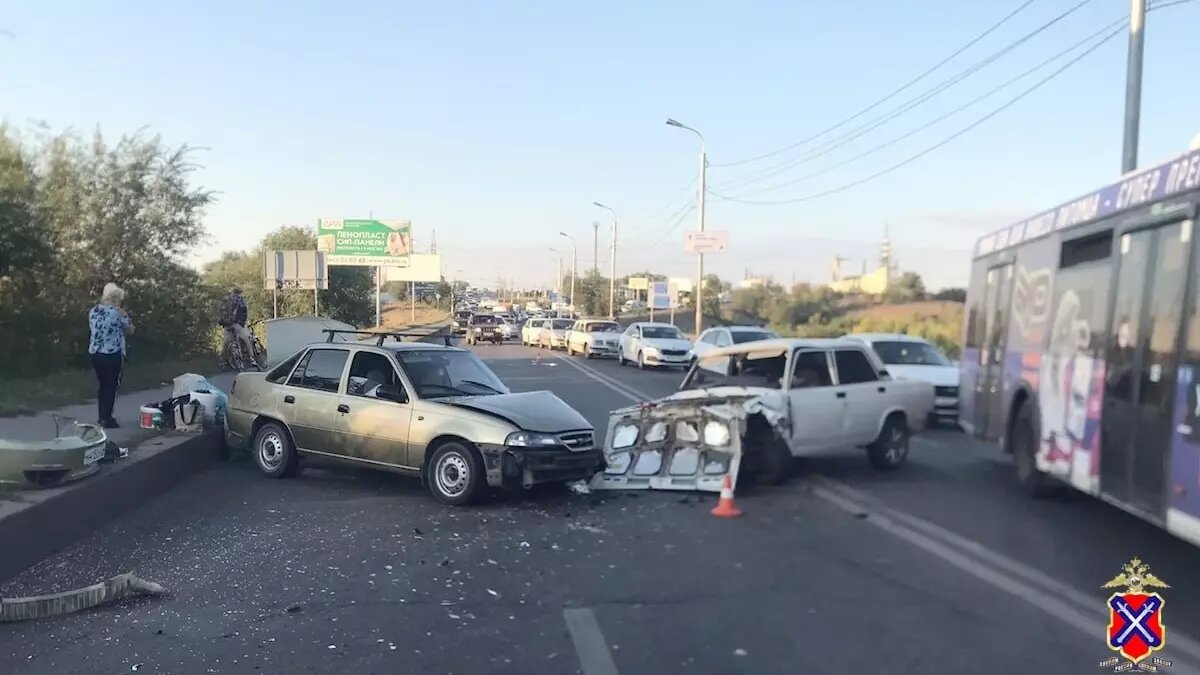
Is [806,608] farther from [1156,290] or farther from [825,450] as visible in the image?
[825,450]

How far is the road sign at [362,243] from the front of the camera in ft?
184

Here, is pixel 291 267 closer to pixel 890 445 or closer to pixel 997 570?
pixel 890 445

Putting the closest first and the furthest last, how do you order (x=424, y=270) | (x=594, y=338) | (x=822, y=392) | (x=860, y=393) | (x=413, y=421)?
(x=413, y=421) < (x=822, y=392) < (x=860, y=393) < (x=594, y=338) < (x=424, y=270)

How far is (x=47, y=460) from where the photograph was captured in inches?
308

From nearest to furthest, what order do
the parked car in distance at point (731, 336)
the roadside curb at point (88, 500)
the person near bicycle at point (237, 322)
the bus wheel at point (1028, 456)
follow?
the roadside curb at point (88, 500), the bus wheel at point (1028, 456), the person near bicycle at point (237, 322), the parked car in distance at point (731, 336)

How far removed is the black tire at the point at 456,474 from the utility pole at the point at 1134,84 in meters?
12.3

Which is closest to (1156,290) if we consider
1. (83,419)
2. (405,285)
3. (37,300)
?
(83,419)

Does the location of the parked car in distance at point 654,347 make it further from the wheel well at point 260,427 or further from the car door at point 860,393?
the wheel well at point 260,427

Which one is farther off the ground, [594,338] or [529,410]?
[529,410]

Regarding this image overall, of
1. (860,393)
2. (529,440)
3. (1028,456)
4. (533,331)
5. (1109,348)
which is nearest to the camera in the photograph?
(1109,348)

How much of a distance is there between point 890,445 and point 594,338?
27.9 metres

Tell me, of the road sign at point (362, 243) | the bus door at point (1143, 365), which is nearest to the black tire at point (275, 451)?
the bus door at point (1143, 365)

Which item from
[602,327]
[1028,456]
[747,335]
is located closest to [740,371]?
[1028,456]

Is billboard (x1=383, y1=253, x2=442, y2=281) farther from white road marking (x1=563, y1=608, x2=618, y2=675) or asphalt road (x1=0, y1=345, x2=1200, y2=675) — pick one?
white road marking (x1=563, y1=608, x2=618, y2=675)
